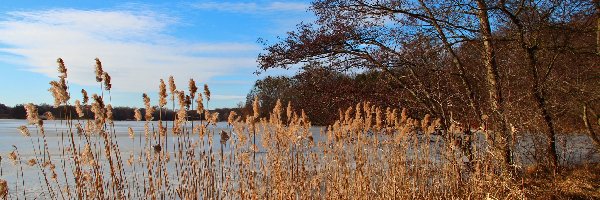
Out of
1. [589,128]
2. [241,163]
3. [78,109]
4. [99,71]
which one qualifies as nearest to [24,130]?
[78,109]

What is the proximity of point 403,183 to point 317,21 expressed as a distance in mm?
3700

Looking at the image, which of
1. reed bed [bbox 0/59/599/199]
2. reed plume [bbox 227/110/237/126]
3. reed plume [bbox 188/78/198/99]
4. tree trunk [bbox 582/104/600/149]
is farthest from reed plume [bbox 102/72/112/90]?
tree trunk [bbox 582/104/600/149]

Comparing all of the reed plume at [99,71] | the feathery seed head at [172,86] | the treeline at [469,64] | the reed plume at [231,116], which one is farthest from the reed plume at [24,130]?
the treeline at [469,64]

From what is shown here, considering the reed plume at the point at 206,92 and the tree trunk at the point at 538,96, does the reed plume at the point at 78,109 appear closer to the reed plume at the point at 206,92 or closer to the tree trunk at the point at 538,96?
the reed plume at the point at 206,92

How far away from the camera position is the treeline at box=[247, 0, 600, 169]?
662 cm

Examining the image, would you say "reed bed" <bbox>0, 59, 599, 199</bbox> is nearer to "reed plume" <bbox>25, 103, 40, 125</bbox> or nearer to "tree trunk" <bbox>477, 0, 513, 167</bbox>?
"reed plume" <bbox>25, 103, 40, 125</bbox>

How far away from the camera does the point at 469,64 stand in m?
7.83

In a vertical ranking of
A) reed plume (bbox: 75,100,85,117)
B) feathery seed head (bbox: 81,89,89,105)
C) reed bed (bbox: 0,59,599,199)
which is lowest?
reed bed (bbox: 0,59,599,199)

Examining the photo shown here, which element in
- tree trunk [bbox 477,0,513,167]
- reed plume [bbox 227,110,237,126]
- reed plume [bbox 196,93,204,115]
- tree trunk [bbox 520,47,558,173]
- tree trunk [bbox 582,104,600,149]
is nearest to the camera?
reed plume [bbox 196,93,204,115]

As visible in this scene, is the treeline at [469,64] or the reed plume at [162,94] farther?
the treeline at [469,64]

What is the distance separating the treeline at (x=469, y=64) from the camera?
6621 mm

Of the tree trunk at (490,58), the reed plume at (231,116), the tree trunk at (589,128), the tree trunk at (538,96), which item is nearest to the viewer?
A: the reed plume at (231,116)

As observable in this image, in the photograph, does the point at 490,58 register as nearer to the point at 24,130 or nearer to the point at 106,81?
the point at 106,81

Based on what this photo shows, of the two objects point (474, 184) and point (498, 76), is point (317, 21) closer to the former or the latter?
point (498, 76)
